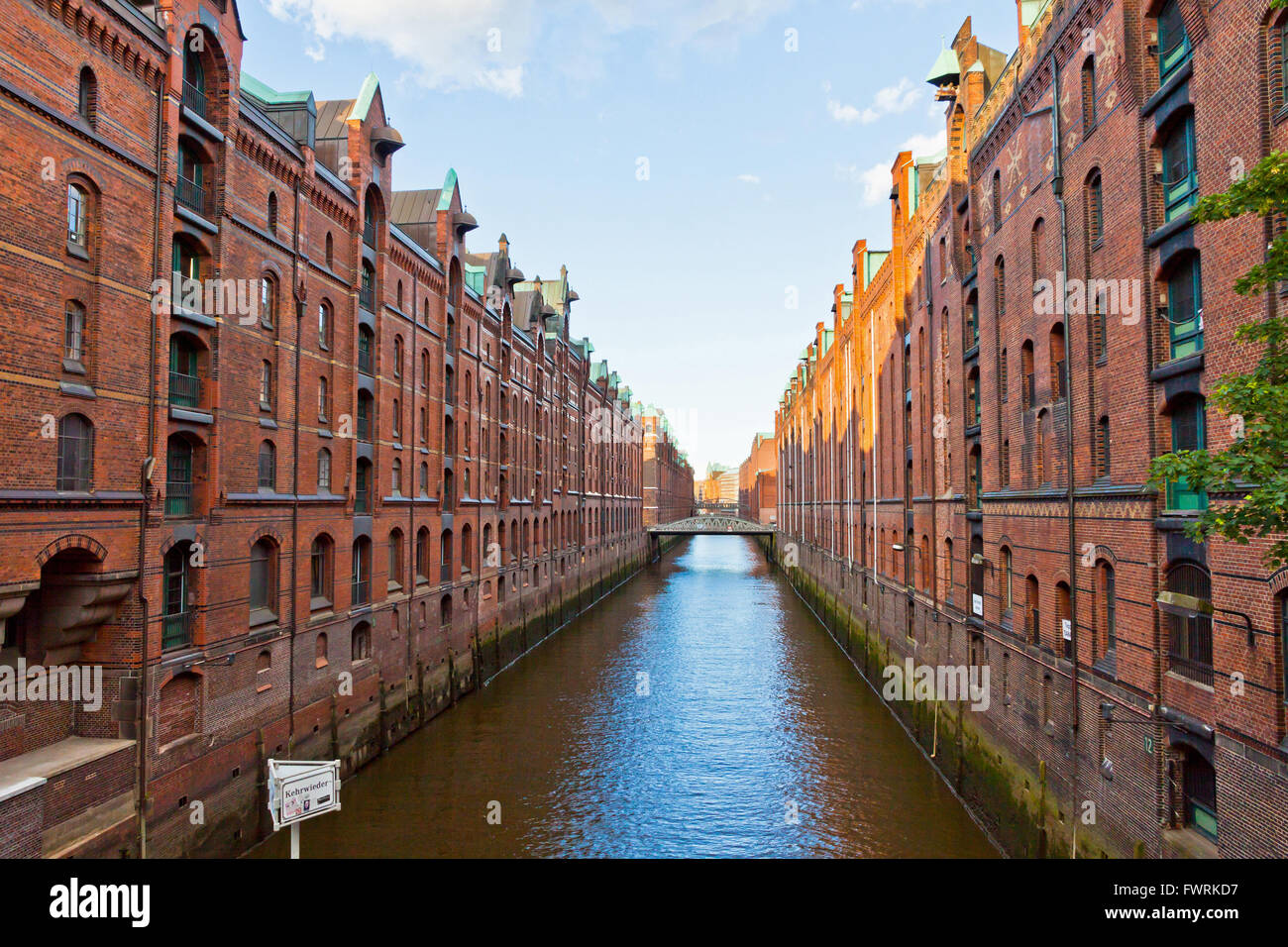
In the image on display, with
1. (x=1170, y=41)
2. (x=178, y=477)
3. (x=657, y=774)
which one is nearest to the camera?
(x=1170, y=41)

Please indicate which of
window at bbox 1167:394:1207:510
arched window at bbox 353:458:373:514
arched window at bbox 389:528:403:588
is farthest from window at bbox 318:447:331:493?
window at bbox 1167:394:1207:510

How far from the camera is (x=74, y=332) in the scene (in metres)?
11.9

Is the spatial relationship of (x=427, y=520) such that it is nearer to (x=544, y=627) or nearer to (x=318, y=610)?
(x=318, y=610)

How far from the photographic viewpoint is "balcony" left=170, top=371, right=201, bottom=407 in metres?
14.5

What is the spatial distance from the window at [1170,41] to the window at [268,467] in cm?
1801

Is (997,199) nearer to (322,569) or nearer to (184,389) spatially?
(184,389)

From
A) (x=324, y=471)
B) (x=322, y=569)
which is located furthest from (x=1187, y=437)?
(x=322, y=569)

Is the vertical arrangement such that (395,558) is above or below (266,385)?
below

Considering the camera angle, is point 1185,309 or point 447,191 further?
point 447,191

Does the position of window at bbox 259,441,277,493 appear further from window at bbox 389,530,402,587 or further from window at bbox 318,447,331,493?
window at bbox 389,530,402,587

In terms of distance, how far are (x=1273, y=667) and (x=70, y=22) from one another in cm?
1837

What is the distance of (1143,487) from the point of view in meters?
11.2

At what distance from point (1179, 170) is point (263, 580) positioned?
18670mm
